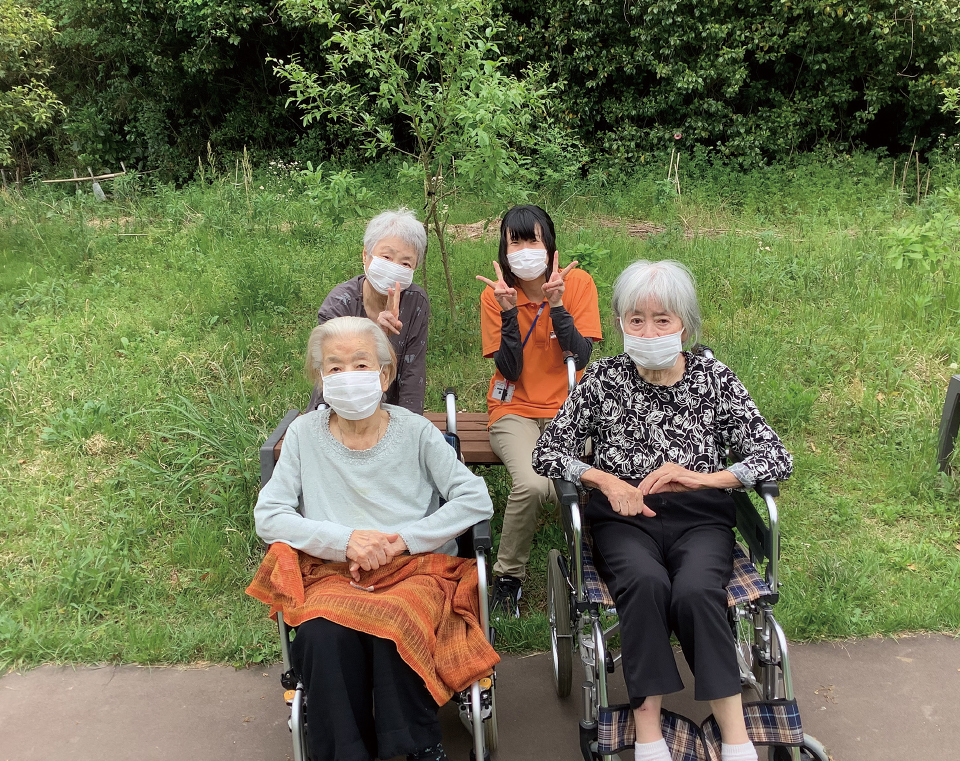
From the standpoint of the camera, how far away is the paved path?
9.14ft

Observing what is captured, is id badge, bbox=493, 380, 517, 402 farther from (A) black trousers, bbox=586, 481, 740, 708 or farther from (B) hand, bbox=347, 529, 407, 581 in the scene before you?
(B) hand, bbox=347, 529, 407, 581

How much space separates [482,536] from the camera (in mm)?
2525

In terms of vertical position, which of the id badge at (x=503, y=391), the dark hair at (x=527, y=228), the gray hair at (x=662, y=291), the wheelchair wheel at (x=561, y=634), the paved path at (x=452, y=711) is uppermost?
the dark hair at (x=527, y=228)

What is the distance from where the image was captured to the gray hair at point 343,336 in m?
2.68

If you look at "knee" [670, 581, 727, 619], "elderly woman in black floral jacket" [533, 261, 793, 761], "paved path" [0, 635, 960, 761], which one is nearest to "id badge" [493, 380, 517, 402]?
"elderly woman in black floral jacket" [533, 261, 793, 761]

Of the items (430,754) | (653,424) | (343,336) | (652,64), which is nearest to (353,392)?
(343,336)

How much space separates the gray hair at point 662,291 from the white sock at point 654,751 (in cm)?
137

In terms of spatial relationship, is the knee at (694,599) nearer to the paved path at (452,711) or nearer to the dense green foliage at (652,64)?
the paved path at (452,711)

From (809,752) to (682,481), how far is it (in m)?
0.89

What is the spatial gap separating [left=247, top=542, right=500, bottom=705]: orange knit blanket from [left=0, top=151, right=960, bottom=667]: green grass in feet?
3.03

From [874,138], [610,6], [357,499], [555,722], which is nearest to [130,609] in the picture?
[357,499]

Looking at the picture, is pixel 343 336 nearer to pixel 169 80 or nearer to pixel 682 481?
pixel 682 481

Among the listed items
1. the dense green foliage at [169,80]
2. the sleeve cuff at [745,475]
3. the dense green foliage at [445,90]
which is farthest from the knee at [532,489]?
the dense green foliage at [169,80]

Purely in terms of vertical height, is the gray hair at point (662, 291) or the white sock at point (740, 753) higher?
the gray hair at point (662, 291)
